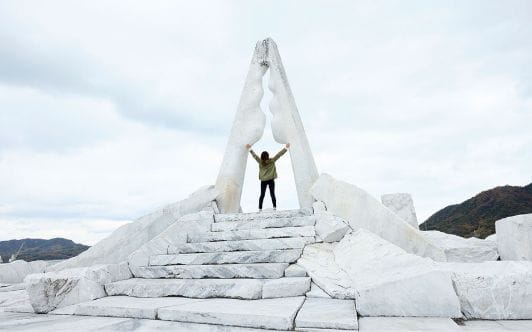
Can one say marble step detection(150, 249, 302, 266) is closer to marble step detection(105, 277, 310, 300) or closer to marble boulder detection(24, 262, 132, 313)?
marble step detection(105, 277, 310, 300)

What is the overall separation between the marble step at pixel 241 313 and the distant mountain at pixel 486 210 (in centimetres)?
1264

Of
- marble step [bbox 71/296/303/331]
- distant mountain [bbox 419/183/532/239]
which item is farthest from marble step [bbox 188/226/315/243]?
distant mountain [bbox 419/183/532/239]

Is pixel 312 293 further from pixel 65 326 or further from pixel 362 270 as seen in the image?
pixel 65 326

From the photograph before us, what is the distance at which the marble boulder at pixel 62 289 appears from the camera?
364 cm

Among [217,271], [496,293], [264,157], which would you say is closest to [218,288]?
[217,271]

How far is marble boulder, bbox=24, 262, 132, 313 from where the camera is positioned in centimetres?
364

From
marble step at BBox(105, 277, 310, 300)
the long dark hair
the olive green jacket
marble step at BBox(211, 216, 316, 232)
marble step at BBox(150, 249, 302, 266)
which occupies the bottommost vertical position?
marble step at BBox(105, 277, 310, 300)

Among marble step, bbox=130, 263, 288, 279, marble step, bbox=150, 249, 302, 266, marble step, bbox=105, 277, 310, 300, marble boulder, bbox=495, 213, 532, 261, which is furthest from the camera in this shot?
marble step, bbox=150, 249, 302, 266

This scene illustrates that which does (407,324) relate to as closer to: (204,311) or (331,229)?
(204,311)

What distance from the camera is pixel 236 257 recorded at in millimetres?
4465

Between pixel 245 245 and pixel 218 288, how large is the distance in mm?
1270

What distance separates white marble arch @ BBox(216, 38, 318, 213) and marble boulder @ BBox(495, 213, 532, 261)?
11.8 ft

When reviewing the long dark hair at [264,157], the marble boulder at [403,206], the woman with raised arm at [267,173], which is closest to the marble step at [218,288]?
the woman with raised arm at [267,173]

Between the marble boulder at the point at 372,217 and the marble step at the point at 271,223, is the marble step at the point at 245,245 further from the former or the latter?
the marble boulder at the point at 372,217
